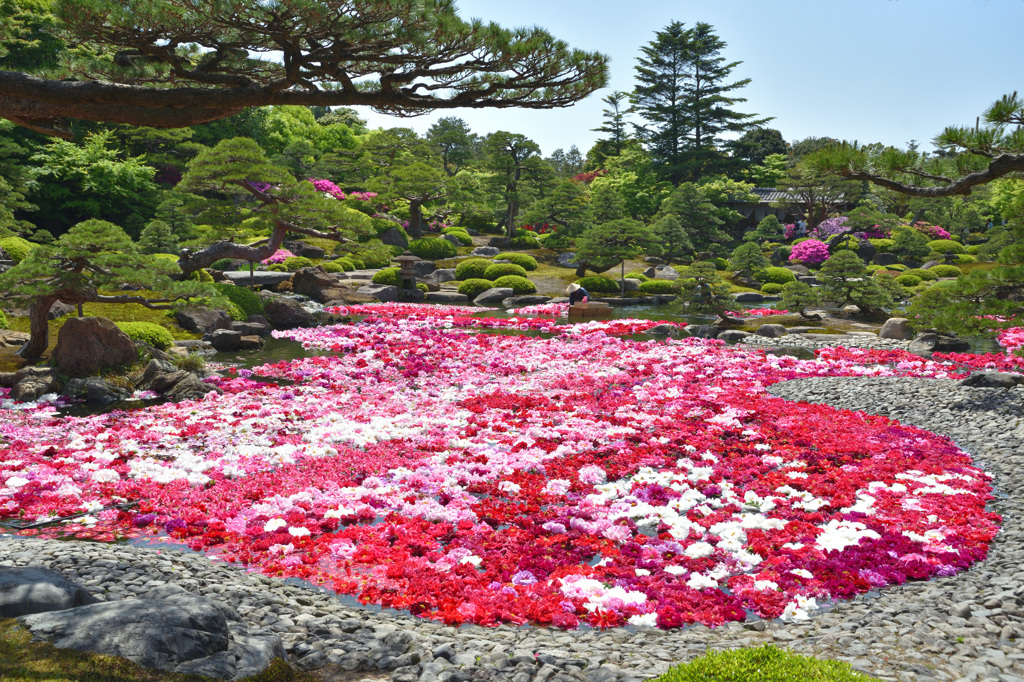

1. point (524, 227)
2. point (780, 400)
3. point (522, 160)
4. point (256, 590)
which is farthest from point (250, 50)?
point (524, 227)

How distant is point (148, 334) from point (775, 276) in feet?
122

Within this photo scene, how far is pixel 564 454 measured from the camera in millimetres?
9758

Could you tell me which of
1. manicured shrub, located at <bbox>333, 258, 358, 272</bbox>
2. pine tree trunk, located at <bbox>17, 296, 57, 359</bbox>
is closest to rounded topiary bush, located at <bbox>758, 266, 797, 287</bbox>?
manicured shrub, located at <bbox>333, 258, 358, 272</bbox>

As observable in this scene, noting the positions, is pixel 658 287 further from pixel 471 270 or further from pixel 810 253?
pixel 810 253

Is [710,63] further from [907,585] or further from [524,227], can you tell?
[907,585]

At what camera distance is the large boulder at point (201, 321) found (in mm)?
19797

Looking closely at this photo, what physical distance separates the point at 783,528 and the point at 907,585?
4.38 ft

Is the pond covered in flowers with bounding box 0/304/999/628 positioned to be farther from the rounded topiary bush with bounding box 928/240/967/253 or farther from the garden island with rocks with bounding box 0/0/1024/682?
the rounded topiary bush with bounding box 928/240/967/253

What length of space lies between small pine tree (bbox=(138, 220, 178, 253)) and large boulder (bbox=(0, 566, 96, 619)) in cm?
2607

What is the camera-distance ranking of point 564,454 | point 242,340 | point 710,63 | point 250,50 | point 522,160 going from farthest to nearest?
point 710,63, point 522,160, point 242,340, point 564,454, point 250,50

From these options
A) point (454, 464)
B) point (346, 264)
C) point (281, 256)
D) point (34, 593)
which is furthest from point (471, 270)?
point (34, 593)

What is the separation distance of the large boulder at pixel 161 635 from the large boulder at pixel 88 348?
11541 mm

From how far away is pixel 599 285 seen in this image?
36781mm

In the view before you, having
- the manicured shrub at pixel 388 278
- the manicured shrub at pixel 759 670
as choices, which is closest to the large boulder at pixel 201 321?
the manicured shrub at pixel 388 278
